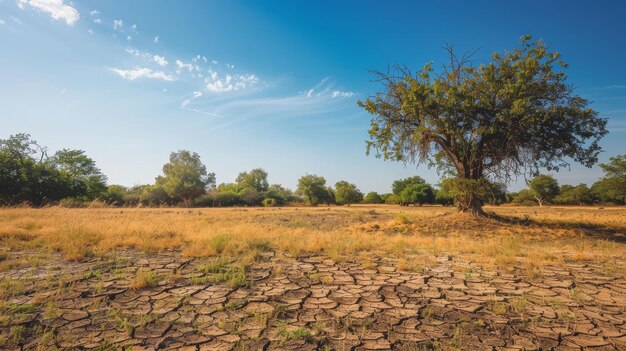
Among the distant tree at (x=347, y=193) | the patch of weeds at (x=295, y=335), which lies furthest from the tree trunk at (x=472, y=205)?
the distant tree at (x=347, y=193)

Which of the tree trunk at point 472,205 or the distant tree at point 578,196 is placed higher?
the distant tree at point 578,196

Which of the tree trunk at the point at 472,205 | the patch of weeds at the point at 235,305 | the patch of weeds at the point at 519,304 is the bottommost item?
the patch of weeds at the point at 235,305

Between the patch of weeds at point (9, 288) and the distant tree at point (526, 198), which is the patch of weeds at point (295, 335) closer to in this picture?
the patch of weeds at point (9, 288)

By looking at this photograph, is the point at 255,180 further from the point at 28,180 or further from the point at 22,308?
the point at 22,308

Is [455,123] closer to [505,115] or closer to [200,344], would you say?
[505,115]

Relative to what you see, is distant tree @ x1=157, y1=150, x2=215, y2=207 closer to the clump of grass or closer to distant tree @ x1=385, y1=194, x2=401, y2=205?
distant tree @ x1=385, y1=194, x2=401, y2=205

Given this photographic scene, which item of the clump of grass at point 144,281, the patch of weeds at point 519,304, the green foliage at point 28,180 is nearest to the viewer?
the patch of weeds at point 519,304

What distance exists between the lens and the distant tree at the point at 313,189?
158 feet

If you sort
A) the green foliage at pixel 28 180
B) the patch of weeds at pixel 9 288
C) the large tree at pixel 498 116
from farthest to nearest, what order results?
the green foliage at pixel 28 180 → the large tree at pixel 498 116 → the patch of weeds at pixel 9 288

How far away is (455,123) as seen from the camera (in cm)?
1326

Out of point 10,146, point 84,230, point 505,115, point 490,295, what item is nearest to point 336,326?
point 490,295

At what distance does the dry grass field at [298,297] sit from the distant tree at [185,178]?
38.4 m

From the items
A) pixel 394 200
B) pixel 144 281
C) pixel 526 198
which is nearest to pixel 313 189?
pixel 394 200

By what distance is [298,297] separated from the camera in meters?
4.48
